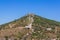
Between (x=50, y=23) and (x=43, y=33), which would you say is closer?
(x=43, y=33)

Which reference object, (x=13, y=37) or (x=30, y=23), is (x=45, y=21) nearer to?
(x=30, y=23)

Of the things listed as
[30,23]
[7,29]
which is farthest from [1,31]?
[30,23]

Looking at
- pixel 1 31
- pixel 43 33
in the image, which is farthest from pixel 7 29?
pixel 43 33

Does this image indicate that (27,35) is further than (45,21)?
No

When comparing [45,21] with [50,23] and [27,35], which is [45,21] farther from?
[27,35]

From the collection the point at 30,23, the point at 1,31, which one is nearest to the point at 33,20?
the point at 30,23
